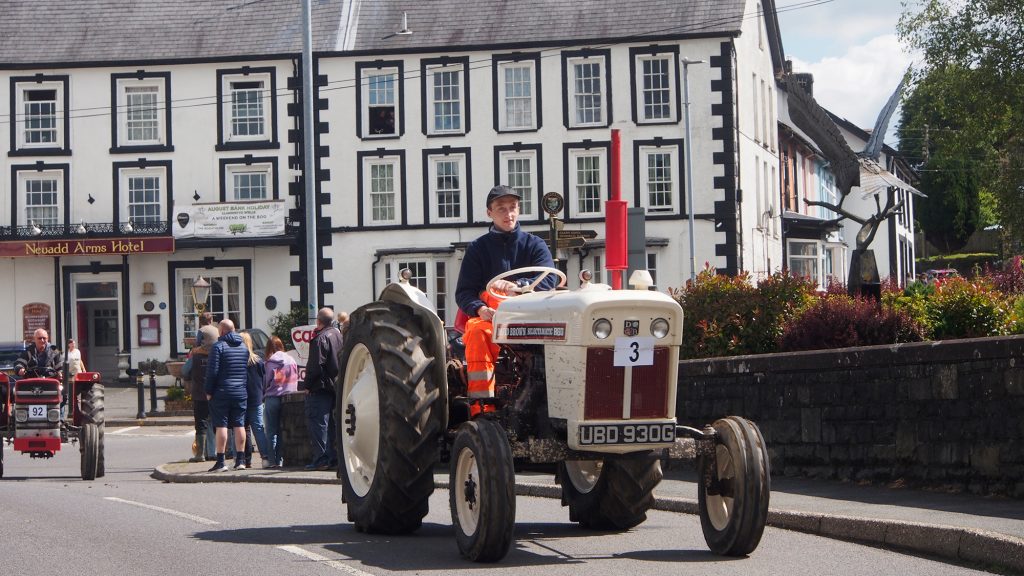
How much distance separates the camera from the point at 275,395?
1956 centimetres

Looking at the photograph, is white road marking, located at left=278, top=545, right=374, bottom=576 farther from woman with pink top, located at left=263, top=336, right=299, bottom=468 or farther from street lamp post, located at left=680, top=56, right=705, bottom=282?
street lamp post, located at left=680, top=56, right=705, bottom=282

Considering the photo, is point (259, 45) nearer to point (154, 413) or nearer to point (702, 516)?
point (154, 413)

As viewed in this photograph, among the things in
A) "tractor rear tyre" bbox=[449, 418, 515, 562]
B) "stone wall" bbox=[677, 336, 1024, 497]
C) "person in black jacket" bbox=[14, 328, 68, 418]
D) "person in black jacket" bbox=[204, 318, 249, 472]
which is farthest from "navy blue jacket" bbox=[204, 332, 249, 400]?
"tractor rear tyre" bbox=[449, 418, 515, 562]

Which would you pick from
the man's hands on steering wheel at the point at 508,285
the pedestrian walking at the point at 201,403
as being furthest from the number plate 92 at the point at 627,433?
the pedestrian walking at the point at 201,403

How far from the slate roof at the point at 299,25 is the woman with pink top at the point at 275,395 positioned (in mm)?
25210

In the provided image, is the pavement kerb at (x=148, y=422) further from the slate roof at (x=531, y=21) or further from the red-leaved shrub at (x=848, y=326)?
the red-leaved shrub at (x=848, y=326)

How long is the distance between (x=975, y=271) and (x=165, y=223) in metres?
31.7

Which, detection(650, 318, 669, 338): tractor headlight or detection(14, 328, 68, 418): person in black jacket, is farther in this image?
detection(14, 328, 68, 418): person in black jacket

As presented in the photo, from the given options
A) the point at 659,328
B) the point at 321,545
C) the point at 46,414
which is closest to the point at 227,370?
the point at 46,414

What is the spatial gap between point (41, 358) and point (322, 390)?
4.57 metres

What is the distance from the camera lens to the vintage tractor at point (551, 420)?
8484 millimetres

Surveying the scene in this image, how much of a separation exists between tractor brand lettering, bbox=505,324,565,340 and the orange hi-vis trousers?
0.19 meters

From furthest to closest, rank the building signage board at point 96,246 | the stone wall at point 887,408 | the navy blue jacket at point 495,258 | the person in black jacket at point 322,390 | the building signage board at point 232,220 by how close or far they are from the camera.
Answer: the building signage board at point 232,220, the building signage board at point 96,246, the person in black jacket at point 322,390, the stone wall at point 887,408, the navy blue jacket at point 495,258

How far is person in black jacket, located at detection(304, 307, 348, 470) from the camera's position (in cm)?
1712
